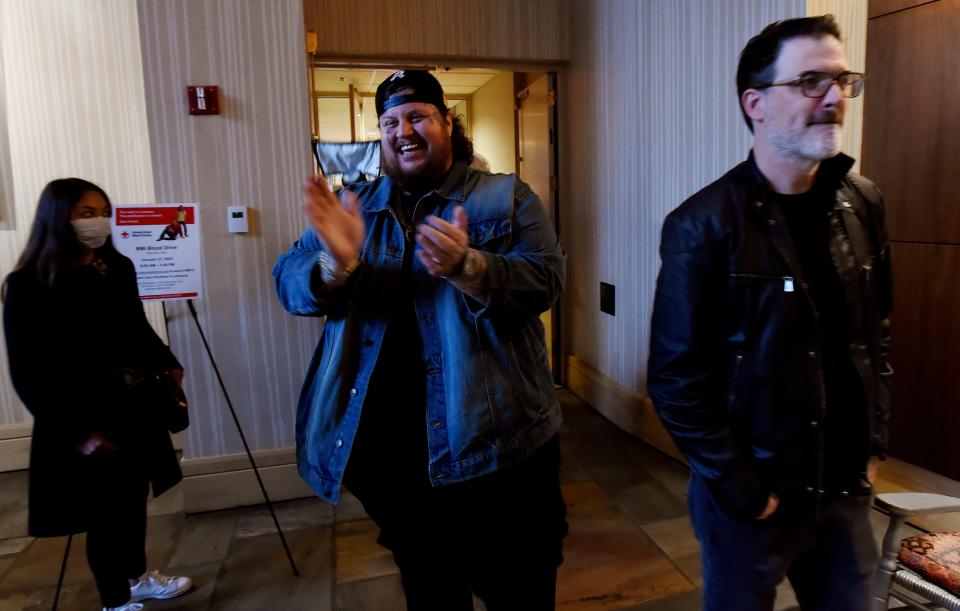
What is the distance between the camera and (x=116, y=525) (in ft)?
6.73

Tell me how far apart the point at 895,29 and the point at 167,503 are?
3997 mm

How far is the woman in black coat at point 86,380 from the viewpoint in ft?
5.98

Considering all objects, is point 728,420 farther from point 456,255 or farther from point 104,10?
point 104,10

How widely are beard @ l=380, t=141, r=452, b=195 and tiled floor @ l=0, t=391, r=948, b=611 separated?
4.96 feet

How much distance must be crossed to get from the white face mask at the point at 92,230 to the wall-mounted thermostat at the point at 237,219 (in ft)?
2.56

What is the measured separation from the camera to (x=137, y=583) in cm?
227

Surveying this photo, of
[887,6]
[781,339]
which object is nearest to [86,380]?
[781,339]

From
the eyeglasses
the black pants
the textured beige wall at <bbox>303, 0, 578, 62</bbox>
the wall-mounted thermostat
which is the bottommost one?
the black pants

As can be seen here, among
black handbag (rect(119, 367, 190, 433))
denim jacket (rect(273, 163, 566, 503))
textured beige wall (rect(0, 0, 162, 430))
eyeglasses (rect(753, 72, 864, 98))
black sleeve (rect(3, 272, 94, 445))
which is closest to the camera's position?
eyeglasses (rect(753, 72, 864, 98))

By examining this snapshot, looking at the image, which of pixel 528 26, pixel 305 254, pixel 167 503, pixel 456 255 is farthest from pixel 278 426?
pixel 528 26

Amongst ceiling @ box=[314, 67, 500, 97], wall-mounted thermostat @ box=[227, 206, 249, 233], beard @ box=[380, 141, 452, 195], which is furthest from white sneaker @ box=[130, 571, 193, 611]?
ceiling @ box=[314, 67, 500, 97]

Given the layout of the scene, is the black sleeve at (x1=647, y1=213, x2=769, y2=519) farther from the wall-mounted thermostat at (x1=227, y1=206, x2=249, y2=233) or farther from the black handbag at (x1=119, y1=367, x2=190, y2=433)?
the wall-mounted thermostat at (x1=227, y1=206, x2=249, y2=233)

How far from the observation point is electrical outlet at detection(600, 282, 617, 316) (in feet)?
12.6

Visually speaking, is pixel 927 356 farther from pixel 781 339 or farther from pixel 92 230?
pixel 92 230
